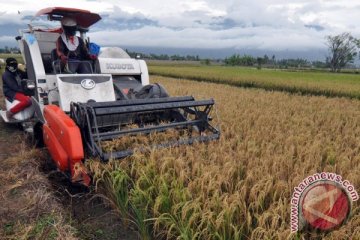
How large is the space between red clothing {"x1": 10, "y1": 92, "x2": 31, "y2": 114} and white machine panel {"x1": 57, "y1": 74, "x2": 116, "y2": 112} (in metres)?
1.51

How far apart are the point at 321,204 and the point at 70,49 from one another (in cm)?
430

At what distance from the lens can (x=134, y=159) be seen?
3.53 metres

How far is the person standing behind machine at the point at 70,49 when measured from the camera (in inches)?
200

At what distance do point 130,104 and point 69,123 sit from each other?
2.56ft

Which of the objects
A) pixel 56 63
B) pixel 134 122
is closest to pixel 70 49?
pixel 56 63

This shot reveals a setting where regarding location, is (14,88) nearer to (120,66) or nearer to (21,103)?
(21,103)

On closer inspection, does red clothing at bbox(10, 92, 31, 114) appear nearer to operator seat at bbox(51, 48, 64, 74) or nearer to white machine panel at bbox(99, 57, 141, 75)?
operator seat at bbox(51, 48, 64, 74)

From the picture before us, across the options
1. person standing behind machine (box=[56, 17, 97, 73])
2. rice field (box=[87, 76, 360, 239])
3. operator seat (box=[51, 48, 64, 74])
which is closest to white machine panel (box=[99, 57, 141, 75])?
person standing behind machine (box=[56, 17, 97, 73])

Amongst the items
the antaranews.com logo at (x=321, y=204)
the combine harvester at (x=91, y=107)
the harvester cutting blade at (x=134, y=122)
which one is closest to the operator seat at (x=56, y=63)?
the combine harvester at (x=91, y=107)

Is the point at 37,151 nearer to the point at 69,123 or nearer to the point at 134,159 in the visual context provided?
the point at 69,123

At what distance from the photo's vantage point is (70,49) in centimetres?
520

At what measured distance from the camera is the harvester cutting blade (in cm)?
360

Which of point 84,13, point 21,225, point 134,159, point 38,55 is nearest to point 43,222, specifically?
point 21,225

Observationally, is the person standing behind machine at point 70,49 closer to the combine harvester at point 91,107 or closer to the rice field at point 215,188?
the combine harvester at point 91,107
